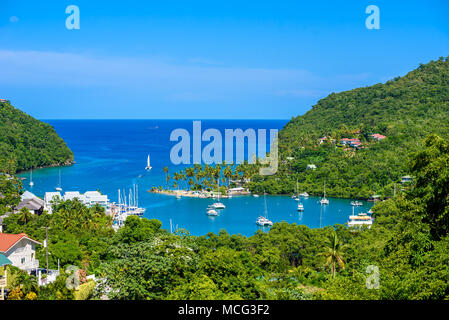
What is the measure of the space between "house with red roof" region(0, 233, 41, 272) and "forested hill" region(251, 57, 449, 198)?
82.0ft

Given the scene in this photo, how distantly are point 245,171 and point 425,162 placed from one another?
2994 cm

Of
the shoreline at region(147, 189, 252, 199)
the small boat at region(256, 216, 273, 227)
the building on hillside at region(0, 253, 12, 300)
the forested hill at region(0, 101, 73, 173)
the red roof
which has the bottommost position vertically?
the small boat at region(256, 216, 273, 227)

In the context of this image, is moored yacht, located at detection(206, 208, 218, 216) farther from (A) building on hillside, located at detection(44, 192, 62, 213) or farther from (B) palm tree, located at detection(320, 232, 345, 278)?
(B) palm tree, located at detection(320, 232, 345, 278)

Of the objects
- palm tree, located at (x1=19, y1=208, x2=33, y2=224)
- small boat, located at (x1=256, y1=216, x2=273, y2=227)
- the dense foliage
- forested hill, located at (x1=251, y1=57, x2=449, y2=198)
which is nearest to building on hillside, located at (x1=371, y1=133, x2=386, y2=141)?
forested hill, located at (x1=251, y1=57, x2=449, y2=198)

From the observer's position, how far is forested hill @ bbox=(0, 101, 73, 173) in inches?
1822

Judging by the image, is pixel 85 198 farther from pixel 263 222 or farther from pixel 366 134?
pixel 366 134

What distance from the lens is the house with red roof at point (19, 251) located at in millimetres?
12177

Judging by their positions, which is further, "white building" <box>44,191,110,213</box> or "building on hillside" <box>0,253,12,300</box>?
"white building" <box>44,191,110,213</box>

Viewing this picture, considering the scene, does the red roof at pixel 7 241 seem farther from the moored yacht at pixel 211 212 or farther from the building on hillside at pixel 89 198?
the moored yacht at pixel 211 212

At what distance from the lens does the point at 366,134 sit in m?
44.5

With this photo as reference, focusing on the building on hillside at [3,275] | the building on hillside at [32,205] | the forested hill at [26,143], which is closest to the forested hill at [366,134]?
the building on hillside at [32,205]

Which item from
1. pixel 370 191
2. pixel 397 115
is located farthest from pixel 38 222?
pixel 397 115

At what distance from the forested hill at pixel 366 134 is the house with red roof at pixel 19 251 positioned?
82.0ft
